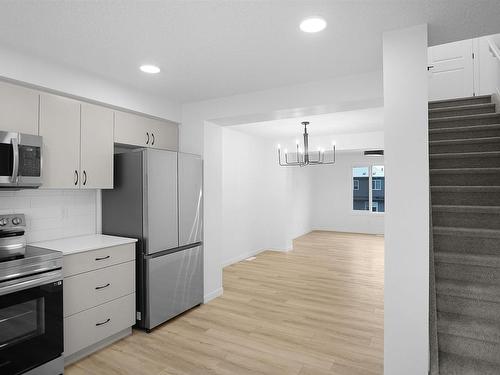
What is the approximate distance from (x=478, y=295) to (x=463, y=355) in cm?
45

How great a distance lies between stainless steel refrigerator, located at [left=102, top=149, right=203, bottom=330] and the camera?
10.1 ft

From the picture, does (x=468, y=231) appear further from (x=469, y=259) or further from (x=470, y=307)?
(x=470, y=307)

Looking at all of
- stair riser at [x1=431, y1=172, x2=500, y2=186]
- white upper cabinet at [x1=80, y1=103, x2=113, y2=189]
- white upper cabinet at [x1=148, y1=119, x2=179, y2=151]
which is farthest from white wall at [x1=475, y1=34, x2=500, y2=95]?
white upper cabinet at [x1=80, y1=103, x2=113, y2=189]

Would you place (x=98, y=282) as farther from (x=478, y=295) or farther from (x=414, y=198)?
(x=478, y=295)

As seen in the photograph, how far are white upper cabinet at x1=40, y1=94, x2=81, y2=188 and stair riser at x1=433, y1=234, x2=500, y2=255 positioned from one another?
10.6 feet

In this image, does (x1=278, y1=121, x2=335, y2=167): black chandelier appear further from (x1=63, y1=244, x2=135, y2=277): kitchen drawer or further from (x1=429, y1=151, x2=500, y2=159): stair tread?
(x1=63, y1=244, x2=135, y2=277): kitchen drawer

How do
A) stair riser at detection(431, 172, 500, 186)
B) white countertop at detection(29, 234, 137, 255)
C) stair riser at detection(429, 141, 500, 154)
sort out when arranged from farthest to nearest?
stair riser at detection(429, 141, 500, 154) < stair riser at detection(431, 172, 500, 186) < white countertop at detection(29, 234, 137, 255)

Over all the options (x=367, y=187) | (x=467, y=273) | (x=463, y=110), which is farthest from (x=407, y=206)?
(x=367, y=187)

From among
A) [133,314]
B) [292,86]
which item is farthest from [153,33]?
[133,314]

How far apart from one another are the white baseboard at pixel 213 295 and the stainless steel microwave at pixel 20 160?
227 cm

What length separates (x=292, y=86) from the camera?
128 inches

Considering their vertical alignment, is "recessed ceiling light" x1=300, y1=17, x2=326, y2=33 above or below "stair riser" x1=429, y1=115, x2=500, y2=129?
above

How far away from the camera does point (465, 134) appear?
11.0ft

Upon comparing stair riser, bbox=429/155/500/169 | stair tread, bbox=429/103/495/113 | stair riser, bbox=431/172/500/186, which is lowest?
stair riser, bbox=431/172/500/186
